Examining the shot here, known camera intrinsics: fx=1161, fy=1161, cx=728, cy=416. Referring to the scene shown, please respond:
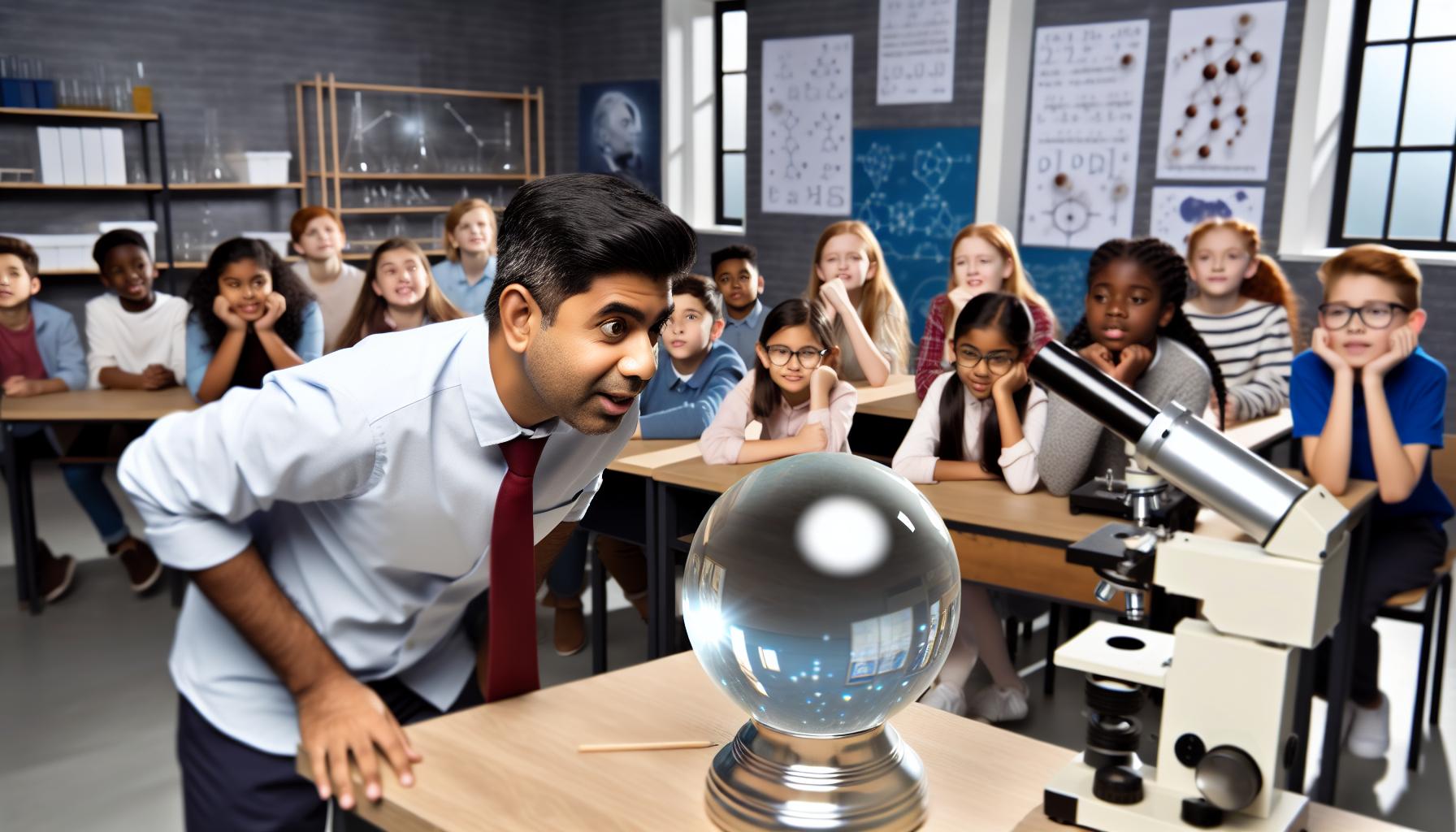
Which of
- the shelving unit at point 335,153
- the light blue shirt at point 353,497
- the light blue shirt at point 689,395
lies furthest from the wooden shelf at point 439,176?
the light blue shirt at point 353,497

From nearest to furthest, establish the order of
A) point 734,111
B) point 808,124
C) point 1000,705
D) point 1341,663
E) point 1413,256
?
point 1341,663 → point 1000,705 → point 1413,256 → point 808,124 → point 734,111

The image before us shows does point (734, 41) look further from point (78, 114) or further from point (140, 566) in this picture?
point (140, 566)

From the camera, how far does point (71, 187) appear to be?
5.86 metres

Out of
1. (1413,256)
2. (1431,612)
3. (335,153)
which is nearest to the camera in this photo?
(1431,612)

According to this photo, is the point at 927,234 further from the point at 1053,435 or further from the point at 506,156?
the point at 1053,435

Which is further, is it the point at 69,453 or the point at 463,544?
the point at 69,453

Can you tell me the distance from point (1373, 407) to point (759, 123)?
16.2ft

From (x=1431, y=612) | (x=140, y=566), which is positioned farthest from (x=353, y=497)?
(x=140, y=566)

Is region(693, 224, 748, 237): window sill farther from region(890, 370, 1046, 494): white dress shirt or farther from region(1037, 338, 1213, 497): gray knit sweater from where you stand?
region(1037, 338, 1213, 497): gray knit sweater

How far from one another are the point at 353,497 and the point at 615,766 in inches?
16.5

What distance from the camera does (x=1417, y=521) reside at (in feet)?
8.77

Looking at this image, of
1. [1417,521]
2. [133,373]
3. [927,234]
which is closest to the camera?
[1417,521]

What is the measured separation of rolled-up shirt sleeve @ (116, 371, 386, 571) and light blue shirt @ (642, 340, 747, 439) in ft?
6.57

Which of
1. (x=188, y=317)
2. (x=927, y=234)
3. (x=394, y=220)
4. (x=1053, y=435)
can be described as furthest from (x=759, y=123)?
(x=1053, y=435)
